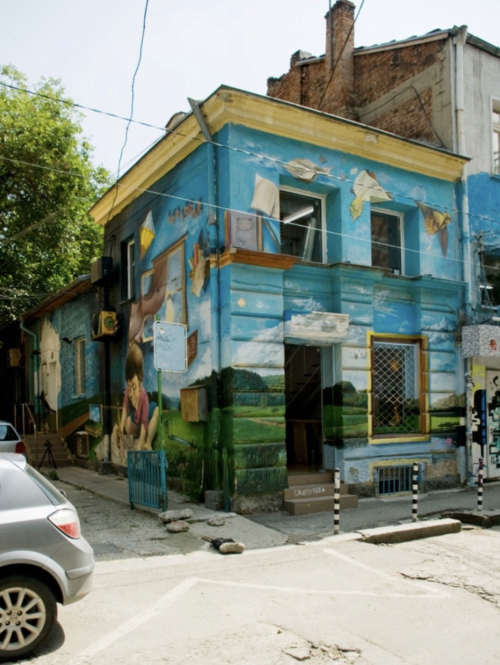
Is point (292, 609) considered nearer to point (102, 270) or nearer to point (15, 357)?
point (102, 270)

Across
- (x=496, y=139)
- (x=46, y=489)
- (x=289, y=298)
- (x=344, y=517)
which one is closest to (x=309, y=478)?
(x=344, y=517)

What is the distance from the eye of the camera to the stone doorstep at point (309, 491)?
33.6 feet

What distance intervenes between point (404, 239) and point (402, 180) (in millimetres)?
1232

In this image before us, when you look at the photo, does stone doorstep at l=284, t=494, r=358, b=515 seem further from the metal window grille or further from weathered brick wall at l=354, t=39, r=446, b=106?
A: weathered brick wall at l=354, t=39, r=446, b=106

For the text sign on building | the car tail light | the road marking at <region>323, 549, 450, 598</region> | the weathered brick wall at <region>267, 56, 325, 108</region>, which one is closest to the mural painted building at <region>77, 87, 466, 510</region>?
the text sign on building

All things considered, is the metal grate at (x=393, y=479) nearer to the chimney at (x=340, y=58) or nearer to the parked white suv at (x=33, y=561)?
the parked white suv at (x=33, y=561)

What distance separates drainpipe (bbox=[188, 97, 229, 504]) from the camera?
10172mm

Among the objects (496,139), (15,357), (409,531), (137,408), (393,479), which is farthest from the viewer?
(15,357)

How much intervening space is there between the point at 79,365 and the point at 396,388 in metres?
9.32

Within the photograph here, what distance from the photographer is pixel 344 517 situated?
9.88 metres

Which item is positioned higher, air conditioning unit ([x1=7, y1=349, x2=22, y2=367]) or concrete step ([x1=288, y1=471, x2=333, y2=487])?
air conditioning unit ([x1=7, y1=349, x2=22, y2=367])

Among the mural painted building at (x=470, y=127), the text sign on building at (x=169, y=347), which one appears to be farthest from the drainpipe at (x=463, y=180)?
the text sign on building at (x=169, y=347)

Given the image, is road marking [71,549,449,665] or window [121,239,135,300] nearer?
road marking [71,549,449,665]

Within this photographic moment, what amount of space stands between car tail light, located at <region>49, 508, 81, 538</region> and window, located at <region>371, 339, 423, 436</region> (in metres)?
7.88
